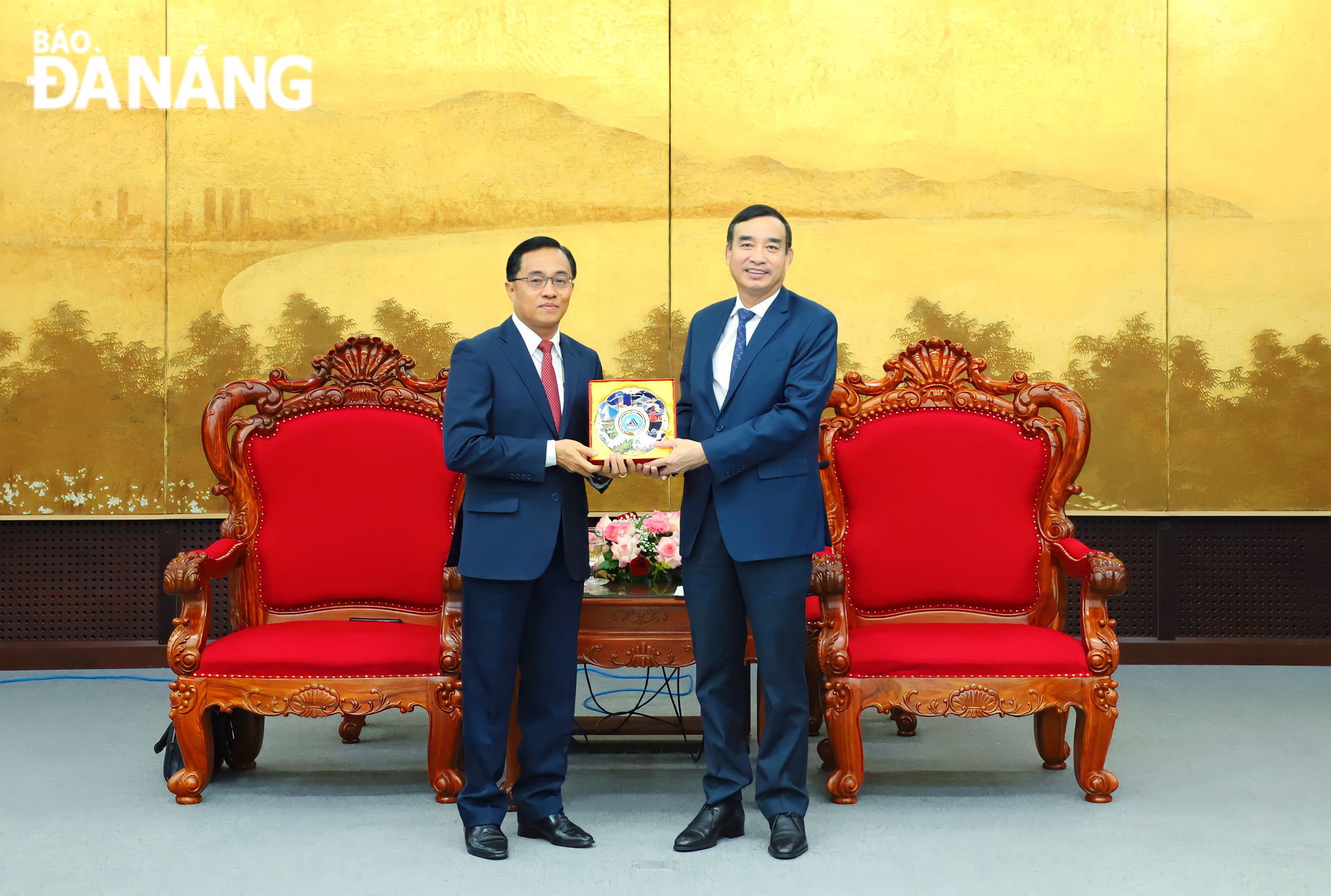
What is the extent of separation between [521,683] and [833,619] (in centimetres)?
90

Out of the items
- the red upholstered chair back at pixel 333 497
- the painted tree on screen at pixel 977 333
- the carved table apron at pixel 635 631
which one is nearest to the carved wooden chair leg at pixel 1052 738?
the carved table apron at pixel 635 631

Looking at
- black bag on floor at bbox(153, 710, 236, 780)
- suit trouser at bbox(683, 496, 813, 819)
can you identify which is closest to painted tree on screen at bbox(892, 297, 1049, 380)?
suit trouser at bbox(683, 496, 813, 819)

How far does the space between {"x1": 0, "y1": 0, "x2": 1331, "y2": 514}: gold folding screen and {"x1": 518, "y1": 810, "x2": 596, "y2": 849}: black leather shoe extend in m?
2.73

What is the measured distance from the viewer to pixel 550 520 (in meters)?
2.64

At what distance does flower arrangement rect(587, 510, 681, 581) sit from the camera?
3.32 m

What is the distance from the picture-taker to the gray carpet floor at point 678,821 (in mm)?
2441

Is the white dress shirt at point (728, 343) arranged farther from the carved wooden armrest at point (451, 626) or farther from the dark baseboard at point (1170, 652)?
the dark baseboard at point (1170, 652)

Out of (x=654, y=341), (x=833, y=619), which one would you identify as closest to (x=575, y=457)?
(x=833, y=619)

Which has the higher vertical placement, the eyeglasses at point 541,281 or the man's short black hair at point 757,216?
the man's short black hair at point 757,216

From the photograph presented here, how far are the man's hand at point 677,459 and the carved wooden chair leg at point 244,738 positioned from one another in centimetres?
163

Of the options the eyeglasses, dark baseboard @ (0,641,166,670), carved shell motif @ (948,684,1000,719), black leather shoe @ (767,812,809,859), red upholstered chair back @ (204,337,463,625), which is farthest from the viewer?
dark baseboard @ (0,641,166,670)

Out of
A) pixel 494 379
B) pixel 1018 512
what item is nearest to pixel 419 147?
pixel 494 379

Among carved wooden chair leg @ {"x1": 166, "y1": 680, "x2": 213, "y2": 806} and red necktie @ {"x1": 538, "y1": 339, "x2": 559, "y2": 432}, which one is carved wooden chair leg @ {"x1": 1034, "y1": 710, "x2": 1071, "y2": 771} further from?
carved wooden chair leg @ {"x1": 166, "y1": 680, "x2": 213, "y2": 806}

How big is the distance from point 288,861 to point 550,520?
3.39 ft
